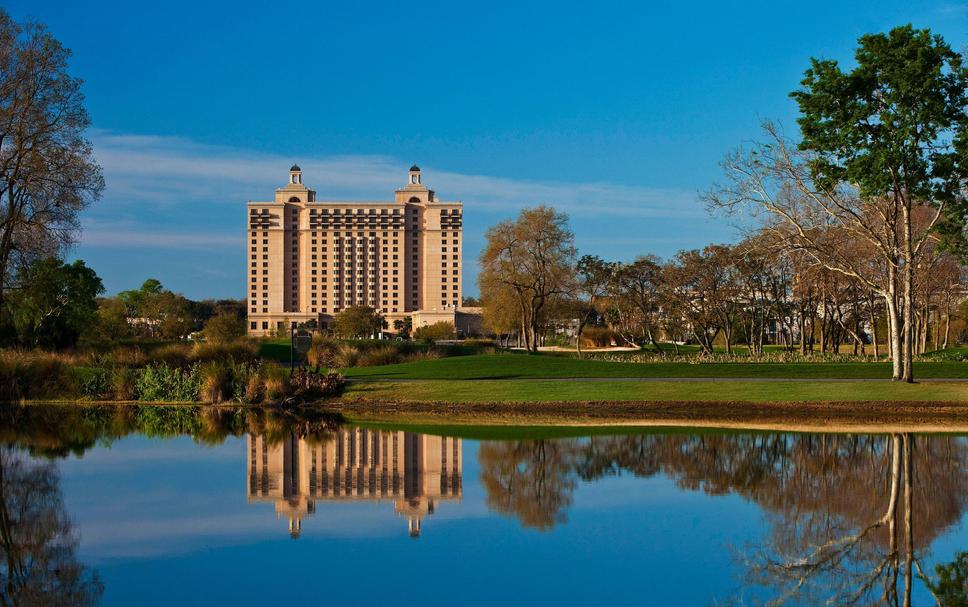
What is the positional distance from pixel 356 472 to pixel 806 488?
674cm

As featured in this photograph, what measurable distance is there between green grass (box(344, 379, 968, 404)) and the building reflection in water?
751 cm

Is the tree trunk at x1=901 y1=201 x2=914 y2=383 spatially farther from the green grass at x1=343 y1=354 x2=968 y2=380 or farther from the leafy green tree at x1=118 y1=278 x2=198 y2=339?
the leafy green tree at x1=118 y1=278 x2=198 y2=339

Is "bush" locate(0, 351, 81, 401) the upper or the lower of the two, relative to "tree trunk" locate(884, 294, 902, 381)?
lower

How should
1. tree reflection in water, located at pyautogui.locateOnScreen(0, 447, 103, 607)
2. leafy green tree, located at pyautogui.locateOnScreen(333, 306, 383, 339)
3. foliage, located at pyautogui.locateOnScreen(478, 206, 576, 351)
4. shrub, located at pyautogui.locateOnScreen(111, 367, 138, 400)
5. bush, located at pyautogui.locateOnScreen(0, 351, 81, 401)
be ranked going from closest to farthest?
tree reflection in water, located at pyautogui.locateOnScreen(0, 447, 103, 607) → bush, located at pyautogui.locateOnScreen(0, 351, 81, 401) → shrub, located at pyautogui.locateOnScreen(111, 367, 138, 400) → foliage, located at pyautogui.locateOnScreen(478, 206, 576, 351) → leafy green tree, located at pyautogui.locateOnScreen(333, 306, 383, 339)

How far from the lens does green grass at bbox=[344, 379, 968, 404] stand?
2528cm

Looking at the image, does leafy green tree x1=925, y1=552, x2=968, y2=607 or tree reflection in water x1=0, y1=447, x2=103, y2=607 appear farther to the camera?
tree reflection in water x1=0, y1=447, x2=103, y2=607

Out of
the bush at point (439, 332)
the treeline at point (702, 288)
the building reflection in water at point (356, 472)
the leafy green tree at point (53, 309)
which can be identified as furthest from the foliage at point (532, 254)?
the bush at point (439, 332)

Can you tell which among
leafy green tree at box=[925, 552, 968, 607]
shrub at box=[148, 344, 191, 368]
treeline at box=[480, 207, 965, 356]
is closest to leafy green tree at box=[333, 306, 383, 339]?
treeline at box=[480, 207, 965, 356]

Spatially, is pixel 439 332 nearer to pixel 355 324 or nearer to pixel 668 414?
pixel 355 324

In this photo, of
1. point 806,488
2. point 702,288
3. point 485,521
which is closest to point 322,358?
point 702,288

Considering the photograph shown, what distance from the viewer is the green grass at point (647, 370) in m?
31.1

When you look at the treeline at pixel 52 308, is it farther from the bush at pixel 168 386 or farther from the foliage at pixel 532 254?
the foliage at pixel 532 254

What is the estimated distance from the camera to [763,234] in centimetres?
3181

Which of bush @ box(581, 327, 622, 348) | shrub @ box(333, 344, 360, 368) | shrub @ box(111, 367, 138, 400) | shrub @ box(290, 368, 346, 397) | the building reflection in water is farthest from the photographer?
bush @ box(581, 327, 622, 348)
